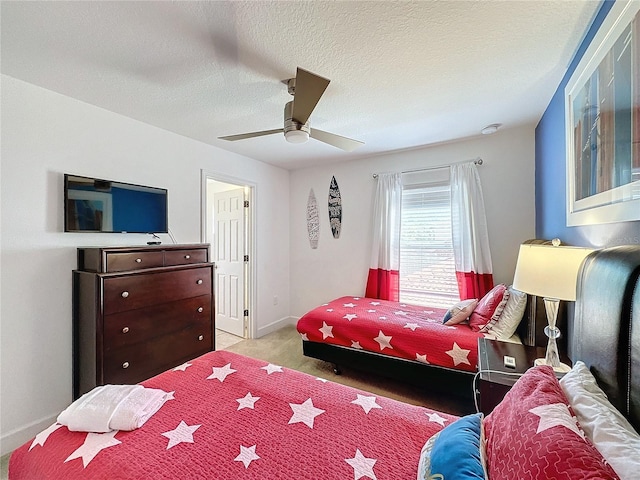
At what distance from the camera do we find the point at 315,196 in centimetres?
427

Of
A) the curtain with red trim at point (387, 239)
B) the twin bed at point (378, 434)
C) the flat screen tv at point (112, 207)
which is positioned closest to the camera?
the twin bed at point (378, 434)

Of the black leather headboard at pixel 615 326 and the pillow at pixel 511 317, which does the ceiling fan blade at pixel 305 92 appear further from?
the pillow at pixel 511 317

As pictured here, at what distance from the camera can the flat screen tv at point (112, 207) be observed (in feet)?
6.99

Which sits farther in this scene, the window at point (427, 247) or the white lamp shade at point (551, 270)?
the window at point (427, 247)

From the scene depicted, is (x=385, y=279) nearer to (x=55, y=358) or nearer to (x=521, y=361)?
(x=521, y=361)

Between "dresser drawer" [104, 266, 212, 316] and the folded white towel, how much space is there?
0.97 metres

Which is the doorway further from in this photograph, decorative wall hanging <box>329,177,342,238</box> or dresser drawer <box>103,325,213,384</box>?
decorative wall hanging <box>329,177,342,238</box>

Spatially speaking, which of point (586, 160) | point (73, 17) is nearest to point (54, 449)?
point (73, 17)

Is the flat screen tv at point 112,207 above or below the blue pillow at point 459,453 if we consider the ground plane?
above

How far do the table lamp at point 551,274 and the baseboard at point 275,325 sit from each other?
3225 mm

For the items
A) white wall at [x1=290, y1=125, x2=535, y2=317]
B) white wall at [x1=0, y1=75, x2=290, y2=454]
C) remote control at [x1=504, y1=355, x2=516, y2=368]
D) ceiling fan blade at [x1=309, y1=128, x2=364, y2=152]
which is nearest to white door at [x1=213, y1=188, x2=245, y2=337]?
white wall at [x1=290, y1=125, x2=535, y2=317]

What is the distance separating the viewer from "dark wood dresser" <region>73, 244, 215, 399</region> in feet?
6.58

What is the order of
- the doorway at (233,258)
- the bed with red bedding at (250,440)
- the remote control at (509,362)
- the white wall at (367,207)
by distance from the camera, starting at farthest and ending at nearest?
1. the doorway at (233,258)
2. the white wall at (367,207)
3. the remote control at (509,362)
4. the bed with red bedding at (250,440)

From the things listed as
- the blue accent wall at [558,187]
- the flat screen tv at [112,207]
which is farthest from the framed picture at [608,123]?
the flat screen tv at [112,207]
